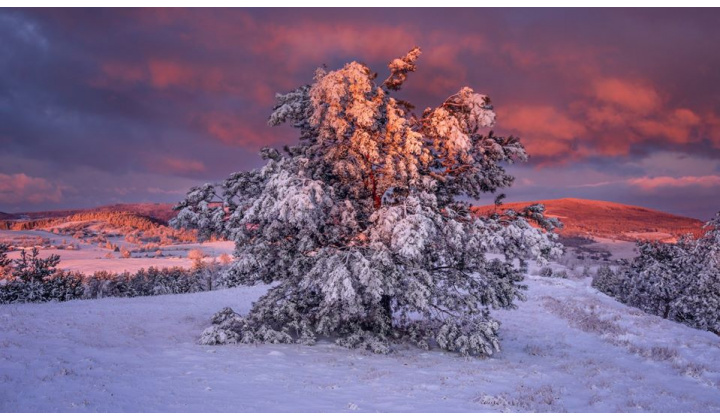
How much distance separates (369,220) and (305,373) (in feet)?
16.8

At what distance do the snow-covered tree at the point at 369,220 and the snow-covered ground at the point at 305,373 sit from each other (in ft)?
4.33

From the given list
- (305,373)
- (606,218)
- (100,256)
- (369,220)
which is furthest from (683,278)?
(606,218)

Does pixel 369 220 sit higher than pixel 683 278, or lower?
higher

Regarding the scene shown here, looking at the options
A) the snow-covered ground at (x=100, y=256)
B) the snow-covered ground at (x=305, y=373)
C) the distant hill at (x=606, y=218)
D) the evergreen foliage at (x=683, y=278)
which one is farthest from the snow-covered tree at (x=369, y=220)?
the distant hill at (x=606, y=218)

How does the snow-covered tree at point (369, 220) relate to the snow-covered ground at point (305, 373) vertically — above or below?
above

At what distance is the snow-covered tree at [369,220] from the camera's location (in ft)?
42.8

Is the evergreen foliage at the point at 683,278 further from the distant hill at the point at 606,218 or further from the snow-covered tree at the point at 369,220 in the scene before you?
the distant hill at the point at 606,218

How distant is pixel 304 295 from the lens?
15180 mm

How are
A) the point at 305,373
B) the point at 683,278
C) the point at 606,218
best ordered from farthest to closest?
the point at 606,218
the point at 683,278
the point at 305,373

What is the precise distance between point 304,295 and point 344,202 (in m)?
3.62

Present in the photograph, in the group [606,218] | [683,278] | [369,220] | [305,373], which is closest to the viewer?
[305,373]

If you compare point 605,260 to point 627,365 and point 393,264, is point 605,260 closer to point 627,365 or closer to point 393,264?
point 627,365

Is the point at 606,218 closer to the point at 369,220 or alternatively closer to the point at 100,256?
the point at 100,256

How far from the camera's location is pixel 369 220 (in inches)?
547
